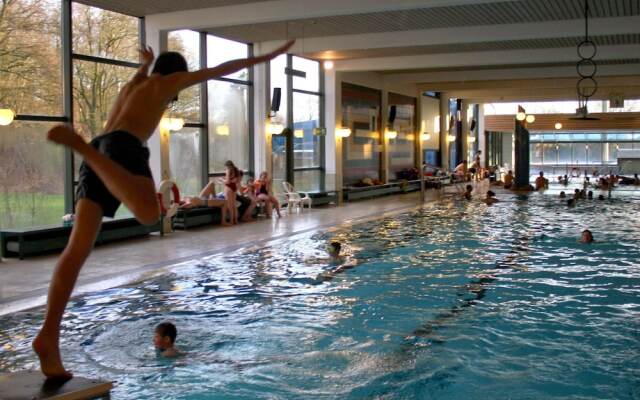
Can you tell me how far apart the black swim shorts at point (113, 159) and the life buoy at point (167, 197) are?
921cm

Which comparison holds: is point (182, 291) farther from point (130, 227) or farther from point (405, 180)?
point (405, 180)

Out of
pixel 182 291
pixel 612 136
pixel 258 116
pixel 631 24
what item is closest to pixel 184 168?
pixel 258 116

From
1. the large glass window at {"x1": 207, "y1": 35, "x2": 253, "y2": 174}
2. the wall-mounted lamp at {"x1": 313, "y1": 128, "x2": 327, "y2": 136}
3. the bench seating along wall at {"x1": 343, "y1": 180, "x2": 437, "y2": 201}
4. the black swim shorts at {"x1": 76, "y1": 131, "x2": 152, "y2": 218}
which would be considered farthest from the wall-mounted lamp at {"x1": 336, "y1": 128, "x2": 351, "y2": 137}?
the black swim shorts at {"x1": 76, "y1": 131, "x2": 152, "y2": 218}

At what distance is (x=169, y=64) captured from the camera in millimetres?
3613

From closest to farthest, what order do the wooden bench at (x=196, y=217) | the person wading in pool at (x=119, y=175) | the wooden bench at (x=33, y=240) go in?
the person wading in pool at (x=119, y=175) < the wooden bench at (x=33, y=240) < the wooden bench at (x=196, y=217)

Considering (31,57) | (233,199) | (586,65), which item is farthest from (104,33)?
(586,65)

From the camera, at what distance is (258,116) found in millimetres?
17875

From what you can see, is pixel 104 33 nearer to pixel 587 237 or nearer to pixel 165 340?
pixel 165 340

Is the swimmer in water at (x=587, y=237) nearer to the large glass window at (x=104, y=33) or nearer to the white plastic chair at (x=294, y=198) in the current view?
the white plastic chair at (x=294, y=198)

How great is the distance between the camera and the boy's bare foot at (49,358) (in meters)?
3.47

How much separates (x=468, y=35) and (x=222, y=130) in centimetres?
641

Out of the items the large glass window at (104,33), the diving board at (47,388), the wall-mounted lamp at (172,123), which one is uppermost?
the large glass window at (104,33)

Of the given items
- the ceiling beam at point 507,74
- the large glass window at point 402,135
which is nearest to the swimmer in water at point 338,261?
the ceiling beam at point 507,74

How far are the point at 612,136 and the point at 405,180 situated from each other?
22.3 m
